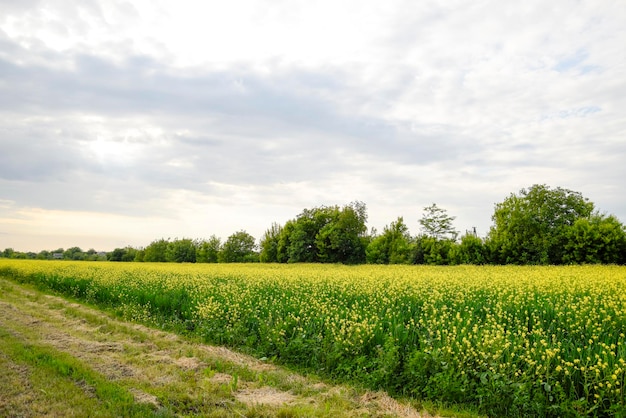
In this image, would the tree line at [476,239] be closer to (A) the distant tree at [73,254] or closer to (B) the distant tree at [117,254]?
(B) the distant tree at [117,254]

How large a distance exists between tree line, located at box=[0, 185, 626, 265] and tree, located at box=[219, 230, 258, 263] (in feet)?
0.87

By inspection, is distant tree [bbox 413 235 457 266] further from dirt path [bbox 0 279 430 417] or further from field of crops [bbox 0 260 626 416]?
dirt path [bbox 0 279 430 417]

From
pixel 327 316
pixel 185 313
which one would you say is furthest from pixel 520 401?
pixel 185 313

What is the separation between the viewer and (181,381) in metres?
8.61

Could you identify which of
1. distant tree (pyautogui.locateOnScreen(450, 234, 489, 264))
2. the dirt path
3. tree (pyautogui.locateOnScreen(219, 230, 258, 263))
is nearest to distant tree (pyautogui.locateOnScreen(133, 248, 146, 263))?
tree (pyautogui.locateOnScreen(219, 230, 258, 263))

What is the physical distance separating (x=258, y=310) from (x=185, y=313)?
11.5ft

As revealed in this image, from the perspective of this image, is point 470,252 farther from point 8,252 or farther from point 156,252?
point 8,252

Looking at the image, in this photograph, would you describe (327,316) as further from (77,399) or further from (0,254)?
(0,254)

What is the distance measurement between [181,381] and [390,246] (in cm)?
5103

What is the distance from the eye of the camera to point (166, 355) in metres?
10.8

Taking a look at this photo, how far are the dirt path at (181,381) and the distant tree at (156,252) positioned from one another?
93772mm

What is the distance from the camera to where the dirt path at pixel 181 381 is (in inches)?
284

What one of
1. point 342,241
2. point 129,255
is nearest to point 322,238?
point 342,241

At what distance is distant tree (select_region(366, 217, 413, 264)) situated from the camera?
55469 millimetres
